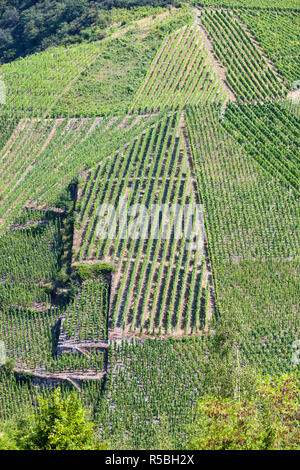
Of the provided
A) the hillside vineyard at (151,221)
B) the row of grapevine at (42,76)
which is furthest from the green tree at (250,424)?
the row of grapevine at (42,76)

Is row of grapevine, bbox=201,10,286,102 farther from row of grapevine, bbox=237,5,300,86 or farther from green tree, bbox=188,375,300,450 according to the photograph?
green tree, bbox=188,375,300,450

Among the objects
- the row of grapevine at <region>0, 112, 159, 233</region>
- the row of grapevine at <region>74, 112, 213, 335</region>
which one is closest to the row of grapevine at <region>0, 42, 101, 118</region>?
the row of grapevine at <region>0, 112, 159, 233</region>

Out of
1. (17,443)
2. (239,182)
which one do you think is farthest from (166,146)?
(17,443)

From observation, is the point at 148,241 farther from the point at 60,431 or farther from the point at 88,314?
the point at 60,431

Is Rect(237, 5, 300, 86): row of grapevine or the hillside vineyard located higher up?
Rect(237, 5, 300, 86): row of grapevine

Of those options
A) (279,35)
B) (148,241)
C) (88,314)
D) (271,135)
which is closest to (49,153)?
(148,241)

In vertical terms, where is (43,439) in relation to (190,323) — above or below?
above

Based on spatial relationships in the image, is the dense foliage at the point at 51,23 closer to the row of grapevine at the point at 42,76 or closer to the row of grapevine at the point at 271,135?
the row of grapevine at the point at 42,76

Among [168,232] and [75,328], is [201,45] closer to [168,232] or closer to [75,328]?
[168,232]
